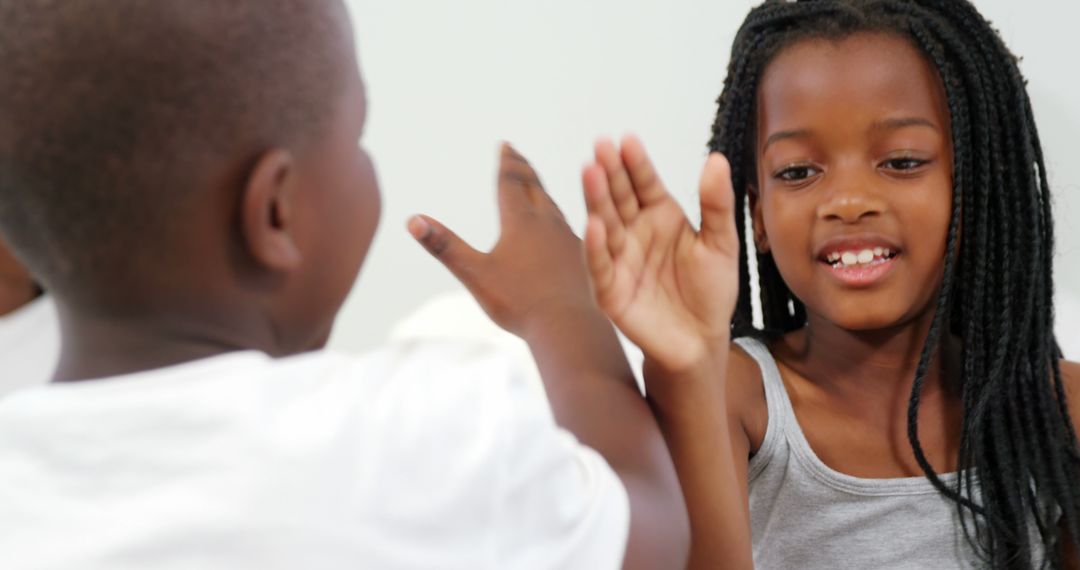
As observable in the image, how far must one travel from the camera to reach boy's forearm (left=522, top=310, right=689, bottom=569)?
641mm

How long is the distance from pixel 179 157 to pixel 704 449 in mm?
388

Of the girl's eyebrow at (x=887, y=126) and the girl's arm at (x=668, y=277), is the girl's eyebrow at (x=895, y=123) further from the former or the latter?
the girl's arm at (x=668, y=277)

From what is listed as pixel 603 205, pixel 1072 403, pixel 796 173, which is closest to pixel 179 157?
pixel 603 205

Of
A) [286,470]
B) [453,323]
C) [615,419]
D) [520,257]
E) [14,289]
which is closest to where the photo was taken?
[286,470]

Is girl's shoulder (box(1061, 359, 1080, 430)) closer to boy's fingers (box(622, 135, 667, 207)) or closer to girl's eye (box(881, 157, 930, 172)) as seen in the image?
girl's eye (box(881, 157, 930, 172))

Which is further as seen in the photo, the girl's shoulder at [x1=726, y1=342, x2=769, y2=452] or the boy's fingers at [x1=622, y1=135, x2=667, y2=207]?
the girl's shoulder at [x1=726, y1=342, x2=769, y2=452]

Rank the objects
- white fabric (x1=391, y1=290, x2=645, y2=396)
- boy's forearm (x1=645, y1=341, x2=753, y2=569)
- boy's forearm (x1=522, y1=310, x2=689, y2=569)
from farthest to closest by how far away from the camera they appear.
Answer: white fabric (x1=391, y1=290, x2=645, y2=396), boy's forearm (x1=645, y1=341, x2=753, y2=569), boy's forearm (x1=522, y1=310, x2=689, y2=569)

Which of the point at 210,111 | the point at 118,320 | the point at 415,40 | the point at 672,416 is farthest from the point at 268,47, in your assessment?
the point at 415,40

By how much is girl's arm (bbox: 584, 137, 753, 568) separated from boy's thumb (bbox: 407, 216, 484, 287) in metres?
0.12

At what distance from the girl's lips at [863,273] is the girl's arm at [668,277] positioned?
0.34m

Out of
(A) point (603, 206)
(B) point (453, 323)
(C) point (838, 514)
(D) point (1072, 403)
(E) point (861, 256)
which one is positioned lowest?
(B) point (453, 323)

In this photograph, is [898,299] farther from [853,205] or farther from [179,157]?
[179,157]

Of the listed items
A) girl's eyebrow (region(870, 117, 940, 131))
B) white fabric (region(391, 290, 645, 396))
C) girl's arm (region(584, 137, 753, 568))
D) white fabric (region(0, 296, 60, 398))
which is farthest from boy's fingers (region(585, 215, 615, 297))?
white fabric (region(391, 290, 645, 396))

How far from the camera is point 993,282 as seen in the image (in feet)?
3.68
